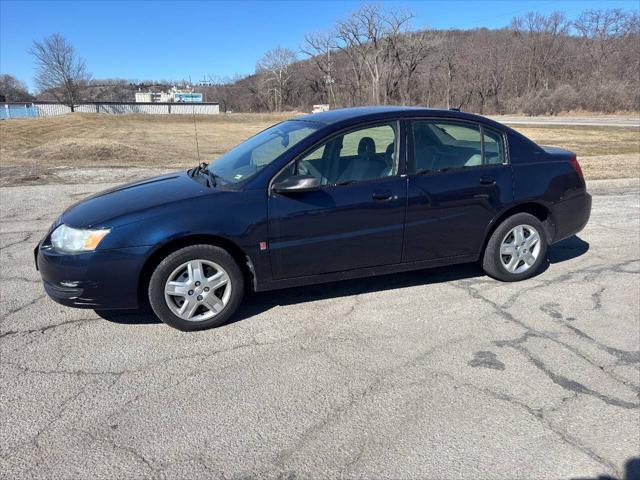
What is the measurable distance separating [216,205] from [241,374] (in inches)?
51.1

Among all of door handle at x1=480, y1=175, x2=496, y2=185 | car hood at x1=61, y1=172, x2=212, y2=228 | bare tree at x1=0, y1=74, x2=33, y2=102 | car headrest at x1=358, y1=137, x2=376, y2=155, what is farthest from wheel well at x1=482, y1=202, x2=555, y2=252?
bare tree at x1=0, y1=74, x2=33, y2=102

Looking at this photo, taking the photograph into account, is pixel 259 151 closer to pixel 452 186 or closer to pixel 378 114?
pixel 378 114

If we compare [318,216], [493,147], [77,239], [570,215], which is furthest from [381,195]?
[77,239]

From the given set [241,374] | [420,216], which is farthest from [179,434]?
[420,216]

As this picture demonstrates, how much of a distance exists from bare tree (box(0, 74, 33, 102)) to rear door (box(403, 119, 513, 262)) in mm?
125481

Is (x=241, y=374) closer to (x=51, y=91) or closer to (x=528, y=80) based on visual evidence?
(x=528, y=80)

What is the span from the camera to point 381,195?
4.23 m

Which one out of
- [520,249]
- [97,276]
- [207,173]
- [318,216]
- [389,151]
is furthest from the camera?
[520,249]

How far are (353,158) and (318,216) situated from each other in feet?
2.16

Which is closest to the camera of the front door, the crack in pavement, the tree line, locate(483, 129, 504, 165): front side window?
the crack in pavement

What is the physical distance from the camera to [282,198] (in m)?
3.97

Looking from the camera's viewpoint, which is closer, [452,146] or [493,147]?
[452,146]

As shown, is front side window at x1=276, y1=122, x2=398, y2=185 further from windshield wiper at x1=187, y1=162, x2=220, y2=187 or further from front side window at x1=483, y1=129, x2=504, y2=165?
front side window at x1=483, y1=129, x2=504, y2=165

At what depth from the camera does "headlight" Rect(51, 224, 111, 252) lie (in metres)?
3.66
